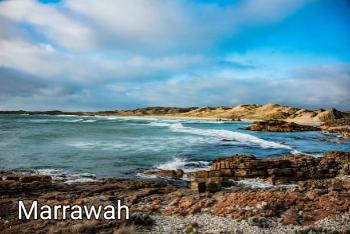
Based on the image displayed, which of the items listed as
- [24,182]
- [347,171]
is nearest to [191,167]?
[347,171]

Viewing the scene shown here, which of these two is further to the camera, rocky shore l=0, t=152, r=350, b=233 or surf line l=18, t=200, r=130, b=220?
surf line l=18, t=200, r=130, b=220

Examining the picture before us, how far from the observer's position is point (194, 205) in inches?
464

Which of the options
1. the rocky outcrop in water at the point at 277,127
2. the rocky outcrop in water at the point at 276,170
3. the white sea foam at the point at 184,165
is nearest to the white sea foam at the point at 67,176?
→ the white sea foam at the point at 184,165

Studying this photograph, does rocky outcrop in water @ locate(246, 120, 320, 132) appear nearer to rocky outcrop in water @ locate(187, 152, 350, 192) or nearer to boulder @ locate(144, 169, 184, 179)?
rocky outcrop in water @ locate(187, 152, 350, 192)

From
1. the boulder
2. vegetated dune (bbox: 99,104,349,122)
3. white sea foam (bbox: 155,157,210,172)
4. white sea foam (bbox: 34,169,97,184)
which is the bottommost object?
white sea foam (bbox: 155,157,210,172)

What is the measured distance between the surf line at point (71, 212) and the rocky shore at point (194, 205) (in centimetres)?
29

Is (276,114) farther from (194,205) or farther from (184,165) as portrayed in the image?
(194,205)

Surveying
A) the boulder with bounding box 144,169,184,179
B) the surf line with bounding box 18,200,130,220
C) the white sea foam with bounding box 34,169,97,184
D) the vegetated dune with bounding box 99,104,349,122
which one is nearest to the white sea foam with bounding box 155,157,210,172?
the boulder with bounding box 144,169,184,179

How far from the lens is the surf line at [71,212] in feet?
34.9

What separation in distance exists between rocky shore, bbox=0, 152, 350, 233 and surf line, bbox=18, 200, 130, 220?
0.94 feet

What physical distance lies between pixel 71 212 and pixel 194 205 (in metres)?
3.61

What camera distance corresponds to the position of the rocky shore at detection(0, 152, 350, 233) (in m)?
9.77

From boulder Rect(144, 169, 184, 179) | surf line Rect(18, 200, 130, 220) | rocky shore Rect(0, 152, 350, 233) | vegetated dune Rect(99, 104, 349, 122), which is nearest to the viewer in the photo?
rocky shore Rect(0, 152, 350, 233)

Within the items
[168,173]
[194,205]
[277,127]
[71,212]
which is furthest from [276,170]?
[277,127]
